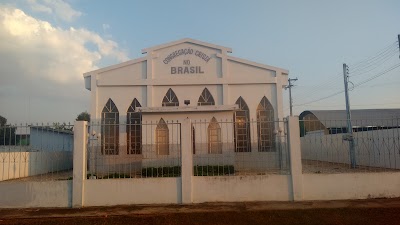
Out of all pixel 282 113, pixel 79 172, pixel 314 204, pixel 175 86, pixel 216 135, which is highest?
pixel 175 86

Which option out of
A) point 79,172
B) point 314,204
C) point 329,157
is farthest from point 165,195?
point 329,157

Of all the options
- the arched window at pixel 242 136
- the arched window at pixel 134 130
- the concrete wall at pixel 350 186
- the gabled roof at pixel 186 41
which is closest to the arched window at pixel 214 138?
the arched window at pixel 242 136

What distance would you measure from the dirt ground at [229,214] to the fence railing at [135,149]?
350 centimetres

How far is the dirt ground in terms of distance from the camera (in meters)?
8.23

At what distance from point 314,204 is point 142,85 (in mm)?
11275

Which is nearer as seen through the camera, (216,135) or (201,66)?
(216,135)

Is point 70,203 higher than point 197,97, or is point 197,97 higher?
point 197,97

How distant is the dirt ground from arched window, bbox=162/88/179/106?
9.08 metres

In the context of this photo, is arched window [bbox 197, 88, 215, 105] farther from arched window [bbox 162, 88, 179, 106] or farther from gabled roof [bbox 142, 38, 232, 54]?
gabled roof [bbox 142, 38, 232, 54]

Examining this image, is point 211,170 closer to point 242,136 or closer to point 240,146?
point 240,146

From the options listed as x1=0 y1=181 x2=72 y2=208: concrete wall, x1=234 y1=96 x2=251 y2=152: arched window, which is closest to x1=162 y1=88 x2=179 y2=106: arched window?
x1=234 y1=96 x2=251 y2=152: arched window

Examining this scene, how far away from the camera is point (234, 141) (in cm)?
1603

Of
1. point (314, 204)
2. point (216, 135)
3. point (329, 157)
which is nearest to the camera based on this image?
point (314, 204)

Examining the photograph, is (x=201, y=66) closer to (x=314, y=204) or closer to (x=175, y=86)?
(x=175, y=86)
